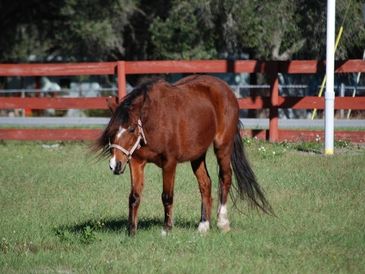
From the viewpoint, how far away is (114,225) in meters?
8.32

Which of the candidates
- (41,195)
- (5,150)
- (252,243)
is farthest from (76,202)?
(5,150)

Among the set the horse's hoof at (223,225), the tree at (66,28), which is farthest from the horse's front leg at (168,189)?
the tree at (66,28)

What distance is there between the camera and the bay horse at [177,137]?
7.12 metres

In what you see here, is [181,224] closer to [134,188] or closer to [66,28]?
[134,188]

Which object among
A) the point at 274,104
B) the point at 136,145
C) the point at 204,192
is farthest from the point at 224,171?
the point at 274,104

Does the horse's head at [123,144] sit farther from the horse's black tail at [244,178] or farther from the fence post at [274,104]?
the fence post at [274,104]

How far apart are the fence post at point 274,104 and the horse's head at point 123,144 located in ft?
29.0

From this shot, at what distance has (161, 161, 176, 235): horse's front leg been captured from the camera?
7453mm

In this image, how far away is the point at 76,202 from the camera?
983cm

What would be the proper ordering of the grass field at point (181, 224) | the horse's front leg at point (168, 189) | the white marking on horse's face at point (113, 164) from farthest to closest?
the horse's front leg at point (168, 189), the white marking on horse's face at point (113, 164), the grass field at point (181, 224)

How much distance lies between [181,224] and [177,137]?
1.26m

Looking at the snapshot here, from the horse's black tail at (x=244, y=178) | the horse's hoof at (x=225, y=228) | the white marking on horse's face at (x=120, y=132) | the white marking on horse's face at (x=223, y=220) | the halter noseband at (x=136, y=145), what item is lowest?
the horse's hoof at (x=225, y=228)

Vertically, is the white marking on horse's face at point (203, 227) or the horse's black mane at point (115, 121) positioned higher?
the horse's black mane at point (115, 121)

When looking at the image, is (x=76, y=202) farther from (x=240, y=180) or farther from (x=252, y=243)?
(x=252, y=243)
